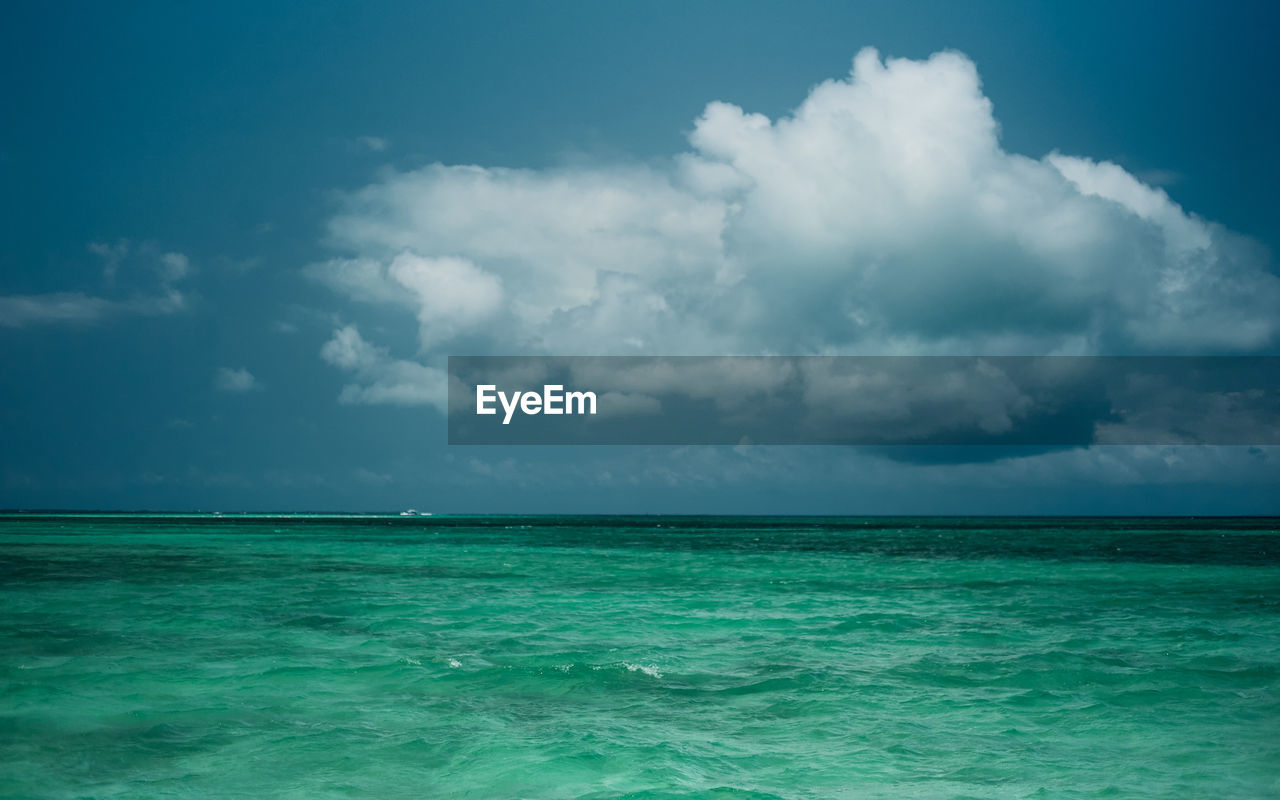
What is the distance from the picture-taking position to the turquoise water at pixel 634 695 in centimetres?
778

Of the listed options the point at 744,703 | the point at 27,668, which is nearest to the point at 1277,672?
the point at 744,703

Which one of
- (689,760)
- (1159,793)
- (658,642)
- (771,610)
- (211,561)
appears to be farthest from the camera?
(211,561)

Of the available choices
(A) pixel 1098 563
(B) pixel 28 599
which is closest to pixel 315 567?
(B) pixel 28 599

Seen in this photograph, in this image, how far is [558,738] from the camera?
8867 millimetres

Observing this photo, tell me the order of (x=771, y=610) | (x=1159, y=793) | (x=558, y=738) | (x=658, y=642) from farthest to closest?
(x=771, y=610)
(x=658, y=642)
(x=558, y=738)
(x=1159, y=793)

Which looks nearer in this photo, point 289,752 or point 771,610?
point 289,752

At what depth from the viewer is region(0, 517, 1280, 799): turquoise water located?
7777mm

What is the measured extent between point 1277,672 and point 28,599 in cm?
2687

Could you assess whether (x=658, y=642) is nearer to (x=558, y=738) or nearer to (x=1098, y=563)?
(x=558, y=738)

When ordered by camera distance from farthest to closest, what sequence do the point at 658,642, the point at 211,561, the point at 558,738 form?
the point at 211,561 < the point at 658,642 < the point at 558,738

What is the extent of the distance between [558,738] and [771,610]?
11.9 m

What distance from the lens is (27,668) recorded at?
39.6 feet

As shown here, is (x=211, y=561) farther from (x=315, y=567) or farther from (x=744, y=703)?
(x=744, y=703)

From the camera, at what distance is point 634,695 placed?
10.8m
